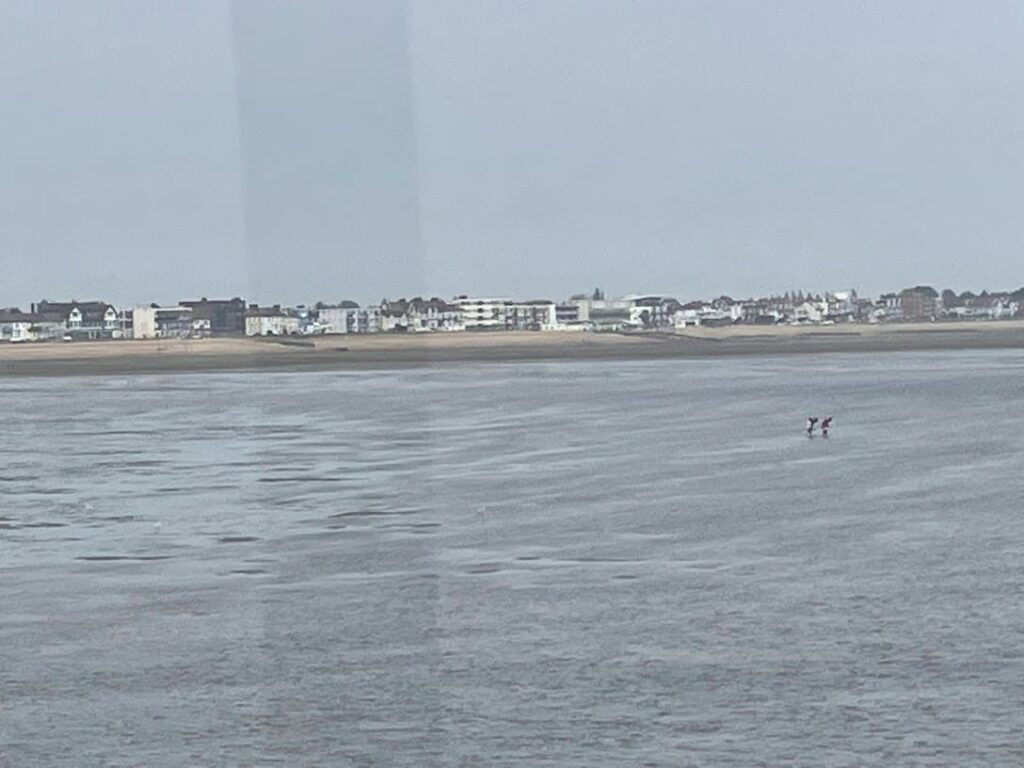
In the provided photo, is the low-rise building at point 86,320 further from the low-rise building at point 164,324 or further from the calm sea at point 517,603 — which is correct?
the calm sea at point 517,603

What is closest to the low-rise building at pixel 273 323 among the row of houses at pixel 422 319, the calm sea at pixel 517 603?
the row of houses at pixel 422 319

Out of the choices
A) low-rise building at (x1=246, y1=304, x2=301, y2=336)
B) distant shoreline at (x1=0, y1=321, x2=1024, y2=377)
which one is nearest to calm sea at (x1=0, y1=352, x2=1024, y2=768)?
distant shoreline at (x1=0, y1=321, x2=1024, y2=377)

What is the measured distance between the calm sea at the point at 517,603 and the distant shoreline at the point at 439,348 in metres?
66.3

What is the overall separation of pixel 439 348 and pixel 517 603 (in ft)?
373

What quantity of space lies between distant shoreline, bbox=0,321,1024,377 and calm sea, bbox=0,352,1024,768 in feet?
217

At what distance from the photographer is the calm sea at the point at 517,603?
10.9 m

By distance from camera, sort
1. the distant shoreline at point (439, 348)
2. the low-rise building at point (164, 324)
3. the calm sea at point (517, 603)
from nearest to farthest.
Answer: the calm sea at point (517, 603) → the distant shoreline at point (439, 348) → the low-rise building at point (164, 324)

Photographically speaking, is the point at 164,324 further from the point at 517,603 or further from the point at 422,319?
the point at 517,603

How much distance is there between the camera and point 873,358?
103125mm

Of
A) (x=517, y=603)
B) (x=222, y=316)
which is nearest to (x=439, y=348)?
(x=222, y=316)

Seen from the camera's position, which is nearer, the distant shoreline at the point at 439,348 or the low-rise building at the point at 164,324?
the distant shoreline at the point at 439,348

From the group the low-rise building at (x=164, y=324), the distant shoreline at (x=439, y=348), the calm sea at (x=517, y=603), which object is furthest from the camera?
the low-rise building at (x=164, y=324)

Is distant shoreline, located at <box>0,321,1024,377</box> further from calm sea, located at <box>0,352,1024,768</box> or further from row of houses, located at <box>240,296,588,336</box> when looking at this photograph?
calm sea, located at <box>0,352,1024,768</box>

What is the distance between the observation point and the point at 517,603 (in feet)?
50.2
